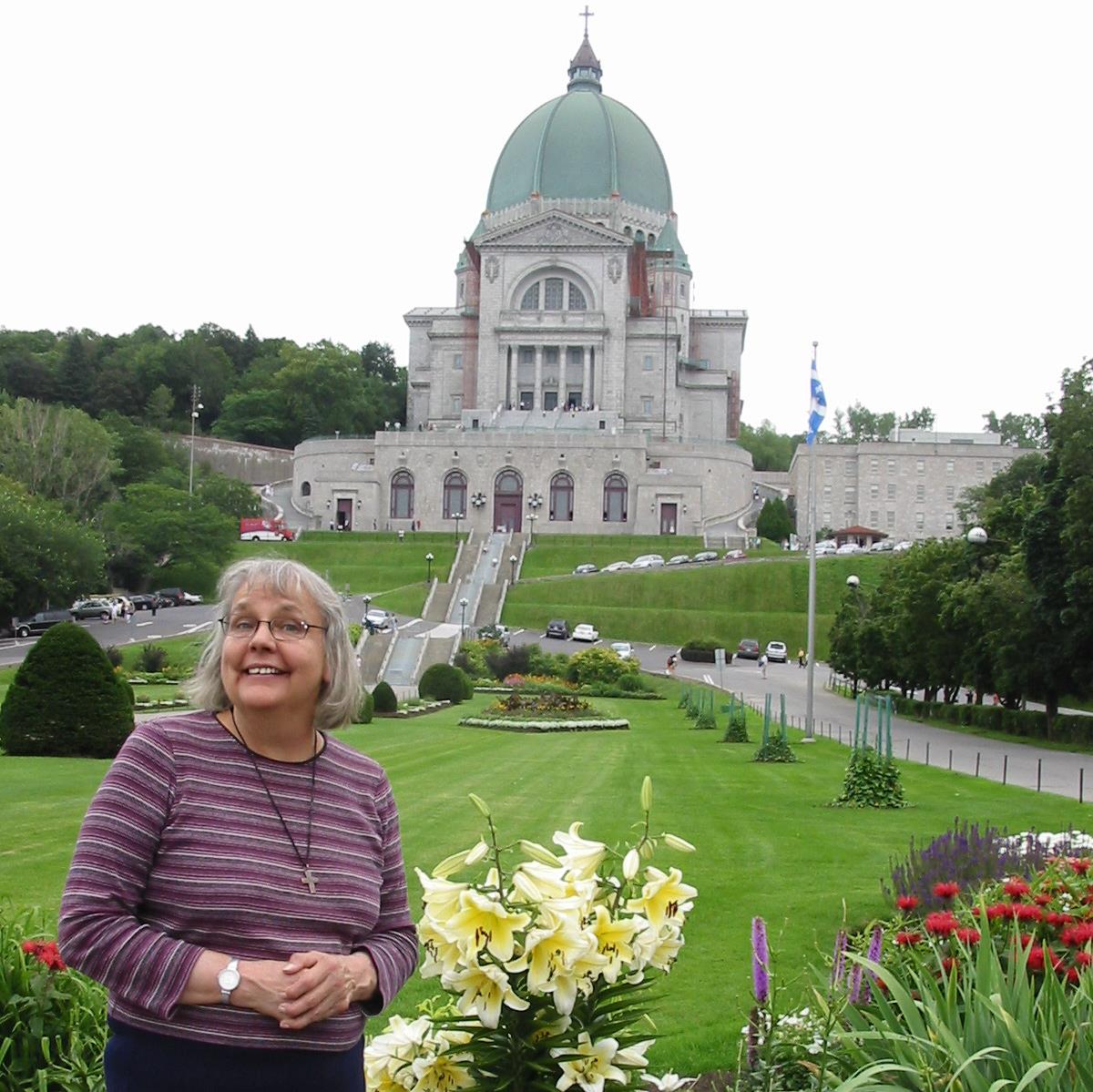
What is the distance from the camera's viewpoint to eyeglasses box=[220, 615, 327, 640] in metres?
4.03

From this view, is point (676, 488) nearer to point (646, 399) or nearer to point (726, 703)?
point (646, 399)

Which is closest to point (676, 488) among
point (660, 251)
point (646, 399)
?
point (646, 399)

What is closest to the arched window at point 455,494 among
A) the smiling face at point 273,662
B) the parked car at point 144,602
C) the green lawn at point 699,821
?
the parked car at point 144,602

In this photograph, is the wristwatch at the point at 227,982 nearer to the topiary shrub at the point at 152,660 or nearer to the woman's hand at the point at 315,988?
the woman's hand at the point at 315,988

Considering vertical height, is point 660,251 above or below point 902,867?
above

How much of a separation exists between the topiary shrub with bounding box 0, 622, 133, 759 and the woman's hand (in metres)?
16.2

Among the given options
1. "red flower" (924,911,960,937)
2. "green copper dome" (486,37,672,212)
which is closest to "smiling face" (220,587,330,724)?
"red flower" (924,911,960,937)

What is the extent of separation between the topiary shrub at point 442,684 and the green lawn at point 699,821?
1215 cm

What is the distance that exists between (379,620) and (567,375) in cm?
4597

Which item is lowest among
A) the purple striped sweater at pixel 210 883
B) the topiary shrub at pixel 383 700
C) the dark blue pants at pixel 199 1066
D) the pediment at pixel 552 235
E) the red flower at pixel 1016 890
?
the topiary shrub at pixel 383 700

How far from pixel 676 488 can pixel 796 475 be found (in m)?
19.1

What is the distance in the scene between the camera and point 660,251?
10506 centimetres

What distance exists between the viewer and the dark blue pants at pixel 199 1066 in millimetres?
3586

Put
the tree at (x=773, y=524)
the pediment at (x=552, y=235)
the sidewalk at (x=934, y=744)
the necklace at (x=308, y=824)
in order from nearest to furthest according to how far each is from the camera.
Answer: the necklace at (x=308, y=824), the sidewalk at (x=934, y=744), the tree at (x=773, y=524), the pediment at (x=552, y=235)
